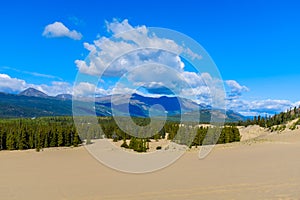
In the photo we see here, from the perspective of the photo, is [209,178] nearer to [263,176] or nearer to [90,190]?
[263,176]

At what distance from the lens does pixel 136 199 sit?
14148 millimetres

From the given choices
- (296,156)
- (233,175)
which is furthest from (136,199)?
(296,156)

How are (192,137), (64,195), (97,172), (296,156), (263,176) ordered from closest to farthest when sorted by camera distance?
(64,195), (263,176), (97,172), (296,156), (192,137)

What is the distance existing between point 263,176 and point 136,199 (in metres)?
8.07

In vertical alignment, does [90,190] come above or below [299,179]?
below

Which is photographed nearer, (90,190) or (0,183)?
(90,190)

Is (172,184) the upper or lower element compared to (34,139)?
upper

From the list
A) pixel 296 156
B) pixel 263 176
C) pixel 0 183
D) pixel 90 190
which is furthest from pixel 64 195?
pixel 296 156

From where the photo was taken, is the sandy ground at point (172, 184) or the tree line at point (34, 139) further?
the tree line at point (34, 139)

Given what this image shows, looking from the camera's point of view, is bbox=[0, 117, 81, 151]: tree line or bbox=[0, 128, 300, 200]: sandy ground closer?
bbox=[0, 128, 300, 200]: sandy ground

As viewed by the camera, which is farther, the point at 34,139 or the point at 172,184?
the point at 34,139

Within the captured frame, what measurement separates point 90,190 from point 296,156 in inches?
680

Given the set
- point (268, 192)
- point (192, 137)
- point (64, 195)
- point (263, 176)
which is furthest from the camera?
point (192, 137)

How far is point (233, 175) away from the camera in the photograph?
19359 mm
